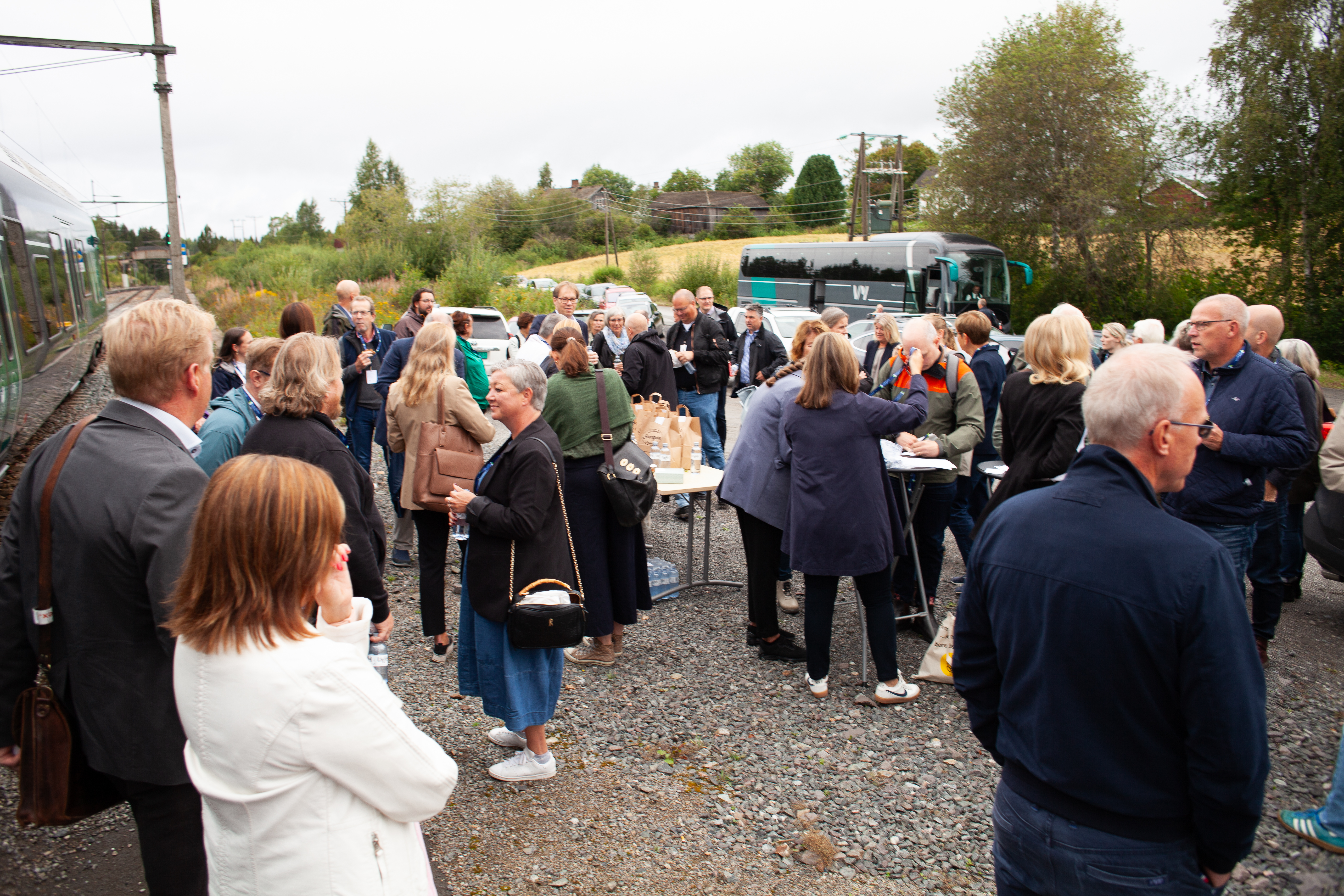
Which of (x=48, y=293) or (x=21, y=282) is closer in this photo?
(x=21, y=282)

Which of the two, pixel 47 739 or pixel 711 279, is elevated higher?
pixel 711 279

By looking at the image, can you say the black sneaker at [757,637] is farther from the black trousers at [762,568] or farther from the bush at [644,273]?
the bush at [644,273]

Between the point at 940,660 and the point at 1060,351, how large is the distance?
5.69 feet

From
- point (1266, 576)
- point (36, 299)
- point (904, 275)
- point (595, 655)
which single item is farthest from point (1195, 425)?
point (904, 275)

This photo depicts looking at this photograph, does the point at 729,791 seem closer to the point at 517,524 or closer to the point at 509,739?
the point at 509,739

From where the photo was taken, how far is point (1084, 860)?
1705mm

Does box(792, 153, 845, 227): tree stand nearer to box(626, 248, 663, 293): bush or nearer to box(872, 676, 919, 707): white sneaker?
box(626, 248, 663, 293): bush

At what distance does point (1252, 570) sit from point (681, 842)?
3.65m

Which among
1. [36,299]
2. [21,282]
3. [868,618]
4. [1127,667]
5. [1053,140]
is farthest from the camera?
[1053,140]

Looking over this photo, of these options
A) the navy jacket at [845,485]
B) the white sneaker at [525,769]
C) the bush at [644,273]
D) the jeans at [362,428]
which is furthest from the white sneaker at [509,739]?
the bush at [644,273]

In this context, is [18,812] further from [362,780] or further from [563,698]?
[563,698]

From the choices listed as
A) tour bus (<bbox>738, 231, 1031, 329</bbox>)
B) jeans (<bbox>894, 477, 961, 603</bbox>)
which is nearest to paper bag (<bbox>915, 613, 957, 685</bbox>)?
jeans (<bbox>894, 477, 961, 603</bbox>)

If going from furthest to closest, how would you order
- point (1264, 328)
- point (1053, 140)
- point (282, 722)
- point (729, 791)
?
point (1053, 140), point (1264, 328), point (729, 791), point (282, 722)

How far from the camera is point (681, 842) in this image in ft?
10.5
